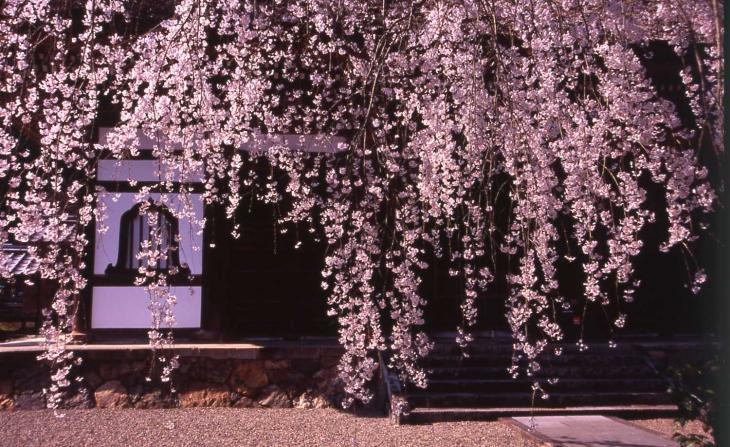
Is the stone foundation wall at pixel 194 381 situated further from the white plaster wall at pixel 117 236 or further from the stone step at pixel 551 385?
the stone step at pixel 551 385

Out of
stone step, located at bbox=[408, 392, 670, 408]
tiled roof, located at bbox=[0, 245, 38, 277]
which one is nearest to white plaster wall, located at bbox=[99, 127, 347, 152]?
stone step, located at bbox=[408, 392, 670, 408]

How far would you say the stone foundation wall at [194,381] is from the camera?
288 inches

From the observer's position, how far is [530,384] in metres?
7.60

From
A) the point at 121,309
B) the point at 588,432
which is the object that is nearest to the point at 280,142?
the point at 121,309

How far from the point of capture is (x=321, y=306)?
8.19 m

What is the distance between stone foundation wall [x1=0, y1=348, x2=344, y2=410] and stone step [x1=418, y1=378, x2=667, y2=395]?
1.24 metres

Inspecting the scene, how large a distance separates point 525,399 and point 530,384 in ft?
1.21

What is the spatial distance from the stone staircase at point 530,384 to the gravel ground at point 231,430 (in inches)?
14.6

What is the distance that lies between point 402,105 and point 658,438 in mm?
4109

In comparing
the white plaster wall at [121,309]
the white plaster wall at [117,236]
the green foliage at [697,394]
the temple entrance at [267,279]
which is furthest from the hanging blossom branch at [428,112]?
the temple entrance at [267,279]

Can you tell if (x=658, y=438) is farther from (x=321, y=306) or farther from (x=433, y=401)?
(x=321, y=306)

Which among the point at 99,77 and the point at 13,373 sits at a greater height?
the point at 99,77

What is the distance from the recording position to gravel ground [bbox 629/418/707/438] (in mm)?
6441

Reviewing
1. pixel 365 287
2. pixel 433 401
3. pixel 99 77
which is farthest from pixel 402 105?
pixel 433 401
